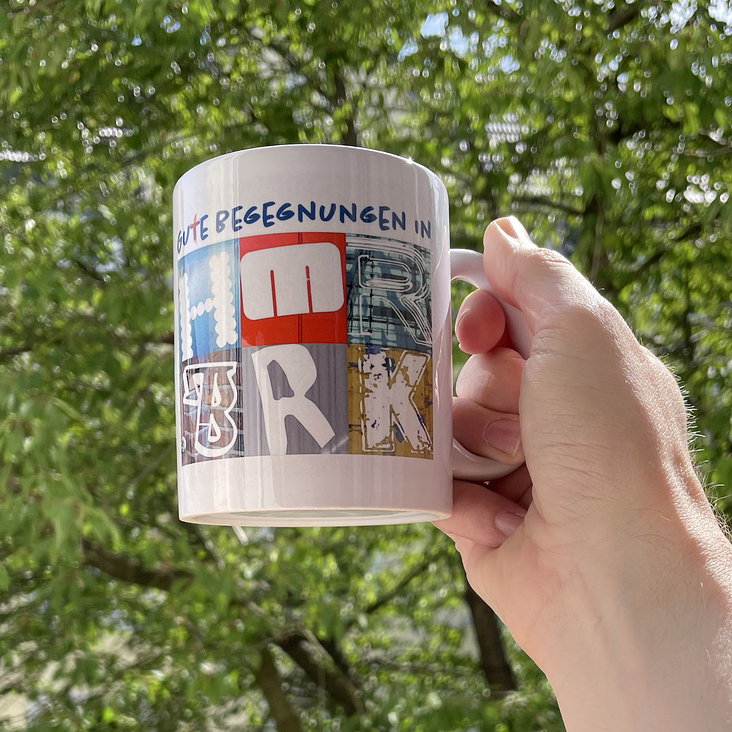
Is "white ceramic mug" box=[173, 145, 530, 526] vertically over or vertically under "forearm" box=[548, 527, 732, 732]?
over

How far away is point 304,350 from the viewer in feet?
2.03

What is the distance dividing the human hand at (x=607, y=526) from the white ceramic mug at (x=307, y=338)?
0.16 metres

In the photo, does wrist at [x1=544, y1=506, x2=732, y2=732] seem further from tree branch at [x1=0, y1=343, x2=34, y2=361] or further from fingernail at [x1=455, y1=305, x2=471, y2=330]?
tree branch at [x1=0, y1=343, x2=34, y2=361]

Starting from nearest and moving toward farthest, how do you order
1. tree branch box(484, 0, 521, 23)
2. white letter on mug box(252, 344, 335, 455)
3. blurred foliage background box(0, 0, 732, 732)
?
1. white letter on mug box(252, 344, 335, 455)
2. blurred foliage background box(0, 0, 732, 732)
3. tree branch box(484, 0, 521, 23)

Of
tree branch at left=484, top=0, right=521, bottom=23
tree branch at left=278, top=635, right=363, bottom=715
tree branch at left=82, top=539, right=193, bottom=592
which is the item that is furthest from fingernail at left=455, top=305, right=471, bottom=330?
tree branch at left=278, top=635, right=363, bottom=715

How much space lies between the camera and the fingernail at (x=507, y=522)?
91 cm

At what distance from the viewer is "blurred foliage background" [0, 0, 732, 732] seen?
1606 mm

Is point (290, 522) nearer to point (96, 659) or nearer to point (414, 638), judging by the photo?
point (96, 659)

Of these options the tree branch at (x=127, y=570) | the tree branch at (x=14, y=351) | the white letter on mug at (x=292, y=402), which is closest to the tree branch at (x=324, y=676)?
the tree branch at (x=127, y=570)

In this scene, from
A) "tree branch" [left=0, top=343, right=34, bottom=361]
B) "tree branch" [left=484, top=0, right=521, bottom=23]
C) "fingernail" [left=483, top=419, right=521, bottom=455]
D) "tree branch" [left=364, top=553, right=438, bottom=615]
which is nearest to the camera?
"fingernail" [left=483, top=419, right=521, bottom=455]

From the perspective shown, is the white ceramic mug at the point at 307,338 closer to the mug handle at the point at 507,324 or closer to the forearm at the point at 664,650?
the mug handle at the point at 507,324

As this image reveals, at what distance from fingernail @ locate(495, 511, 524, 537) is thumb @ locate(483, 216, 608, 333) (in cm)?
22

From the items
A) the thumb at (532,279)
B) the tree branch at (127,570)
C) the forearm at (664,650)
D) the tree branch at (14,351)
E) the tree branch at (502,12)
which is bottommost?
the forearm at (664,650)

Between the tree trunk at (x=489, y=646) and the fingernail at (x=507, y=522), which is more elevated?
the fingernail at (x=507, y=522)
